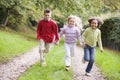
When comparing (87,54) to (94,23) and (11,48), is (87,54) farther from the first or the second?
(11,48)

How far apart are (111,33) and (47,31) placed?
17.5 meters

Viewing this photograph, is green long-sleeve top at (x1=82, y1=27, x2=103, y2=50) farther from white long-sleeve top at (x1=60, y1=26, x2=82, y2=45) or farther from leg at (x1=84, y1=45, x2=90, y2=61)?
white long-sleeve top at (x1=60, y1=26, x2=82, y2=45)

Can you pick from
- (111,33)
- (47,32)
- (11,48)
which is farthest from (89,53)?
(111,33)

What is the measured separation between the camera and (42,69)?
1167 cm

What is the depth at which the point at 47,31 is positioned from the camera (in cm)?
1208

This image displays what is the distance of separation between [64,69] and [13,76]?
7.38 ft

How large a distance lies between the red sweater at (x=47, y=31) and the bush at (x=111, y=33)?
14937 millimetres

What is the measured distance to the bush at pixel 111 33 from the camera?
27.0 meters

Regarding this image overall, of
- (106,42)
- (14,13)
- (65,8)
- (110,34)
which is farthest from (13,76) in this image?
(14,13)

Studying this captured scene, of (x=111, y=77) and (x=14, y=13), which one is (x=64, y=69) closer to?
(x=111, y=77)

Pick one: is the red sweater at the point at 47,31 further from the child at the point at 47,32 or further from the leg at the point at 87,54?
A: the leg at the point at 87,54

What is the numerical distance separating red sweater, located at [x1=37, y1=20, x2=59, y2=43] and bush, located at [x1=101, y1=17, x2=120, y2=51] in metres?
14.9

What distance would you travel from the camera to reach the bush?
27033mm

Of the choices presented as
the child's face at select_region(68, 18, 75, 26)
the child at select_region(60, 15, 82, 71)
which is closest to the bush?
the child at select_region(60, 15, 82, 71)
